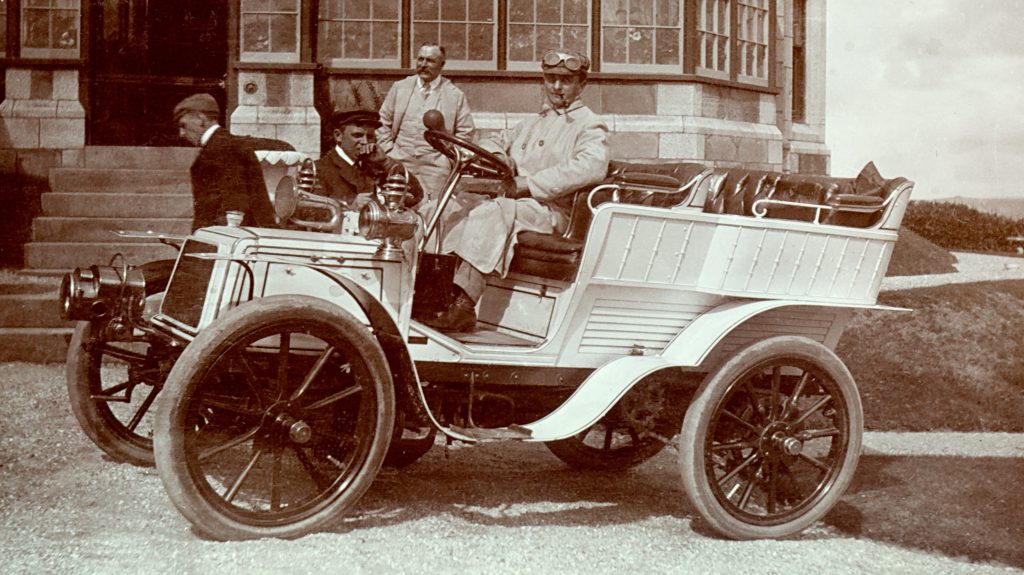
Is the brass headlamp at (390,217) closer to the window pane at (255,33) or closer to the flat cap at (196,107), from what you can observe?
the flat cap at (196,107)

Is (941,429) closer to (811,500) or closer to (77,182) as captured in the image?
(811,500)

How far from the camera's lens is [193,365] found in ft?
12.5

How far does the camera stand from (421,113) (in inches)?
355

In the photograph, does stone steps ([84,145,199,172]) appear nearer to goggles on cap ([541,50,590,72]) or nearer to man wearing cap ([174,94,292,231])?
man wearing cap ([174,94,292,231])

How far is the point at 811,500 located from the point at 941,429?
3224 mm

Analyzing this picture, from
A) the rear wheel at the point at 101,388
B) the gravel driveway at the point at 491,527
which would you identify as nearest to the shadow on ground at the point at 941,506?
the gravel driveway at the point at 491,527

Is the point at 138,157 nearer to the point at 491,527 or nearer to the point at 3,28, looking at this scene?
the point at 3,28

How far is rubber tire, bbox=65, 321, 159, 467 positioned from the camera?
5.21 metres

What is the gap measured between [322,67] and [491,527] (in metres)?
8.21

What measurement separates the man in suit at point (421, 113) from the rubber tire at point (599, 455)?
3.45m

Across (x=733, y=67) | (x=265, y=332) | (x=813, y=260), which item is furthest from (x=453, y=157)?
(x=733, y=67)

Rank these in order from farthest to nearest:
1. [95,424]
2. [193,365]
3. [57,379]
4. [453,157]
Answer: [57,379] < [95,424] < [453,157] < [193,365]

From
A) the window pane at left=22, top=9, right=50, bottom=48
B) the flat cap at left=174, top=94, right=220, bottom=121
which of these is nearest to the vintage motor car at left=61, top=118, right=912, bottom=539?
the flat cap at left=174, top=94, right=220, bottom=121

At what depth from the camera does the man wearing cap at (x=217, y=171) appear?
606 cm
